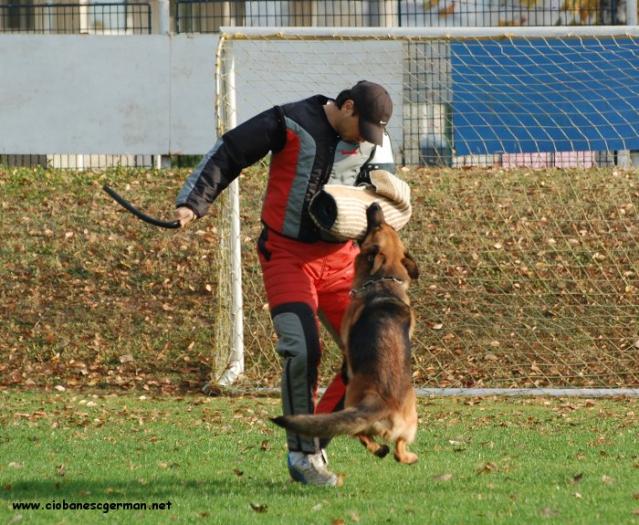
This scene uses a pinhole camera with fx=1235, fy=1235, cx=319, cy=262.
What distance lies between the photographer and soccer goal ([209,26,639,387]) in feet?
39.3

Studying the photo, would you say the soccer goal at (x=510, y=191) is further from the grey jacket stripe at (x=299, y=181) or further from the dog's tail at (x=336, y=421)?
the dog's tail at (x=336, y=421)

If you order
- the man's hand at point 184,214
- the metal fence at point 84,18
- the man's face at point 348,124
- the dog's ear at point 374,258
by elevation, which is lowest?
the dog's ear at point 374,258

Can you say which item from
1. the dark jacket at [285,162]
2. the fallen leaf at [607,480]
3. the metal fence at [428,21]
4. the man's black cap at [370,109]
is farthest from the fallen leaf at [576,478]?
the metal fence at [428,21]

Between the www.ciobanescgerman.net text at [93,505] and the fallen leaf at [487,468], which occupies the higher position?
the www.ciobanescgerman.net text at [93,505]

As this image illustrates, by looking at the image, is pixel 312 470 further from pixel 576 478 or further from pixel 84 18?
pixel 84 18

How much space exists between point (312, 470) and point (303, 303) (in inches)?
33.8

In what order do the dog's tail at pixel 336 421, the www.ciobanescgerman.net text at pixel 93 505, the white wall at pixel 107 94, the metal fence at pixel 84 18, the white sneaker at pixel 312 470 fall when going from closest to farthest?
the dog's tail at pixel 336 421 → the www.ciobanescgerman.net text at pixel 93 505 → the white sneaker at pixel 312 470 → the white wall at pixel 107 94 → the metal fence at pixel 84 18

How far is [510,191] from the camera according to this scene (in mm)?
14516

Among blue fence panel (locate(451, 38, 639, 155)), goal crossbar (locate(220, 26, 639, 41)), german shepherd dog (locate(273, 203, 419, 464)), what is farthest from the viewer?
blue fence panel (locate(451, 38, 639, 155))

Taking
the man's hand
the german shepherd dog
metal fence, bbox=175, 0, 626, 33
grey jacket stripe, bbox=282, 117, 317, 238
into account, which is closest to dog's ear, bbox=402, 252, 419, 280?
the german shepherd dog

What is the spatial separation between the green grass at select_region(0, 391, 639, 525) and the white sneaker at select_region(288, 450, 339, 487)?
85 mm

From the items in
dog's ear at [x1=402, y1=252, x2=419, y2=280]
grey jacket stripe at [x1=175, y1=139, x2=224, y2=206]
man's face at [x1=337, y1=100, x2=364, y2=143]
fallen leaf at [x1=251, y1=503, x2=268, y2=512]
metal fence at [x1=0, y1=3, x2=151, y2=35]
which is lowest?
fallen leaf at [x1=251, y1=503, x2=268, y2=512]

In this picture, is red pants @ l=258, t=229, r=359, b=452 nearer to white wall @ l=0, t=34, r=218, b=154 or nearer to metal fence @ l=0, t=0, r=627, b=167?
metal fence @ l=0, t=0, r=627, b=167

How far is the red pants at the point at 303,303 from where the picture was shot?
6363 mm
